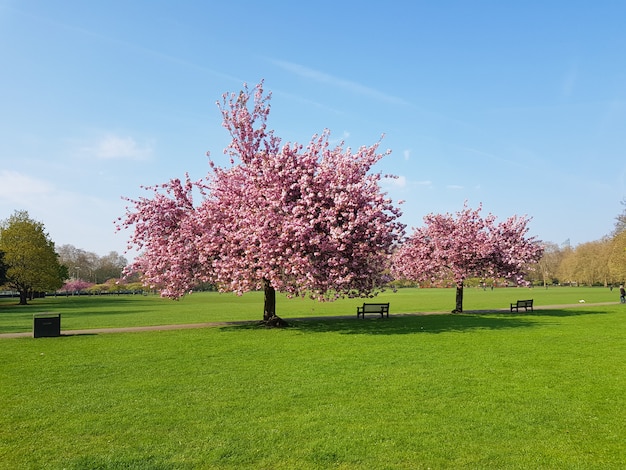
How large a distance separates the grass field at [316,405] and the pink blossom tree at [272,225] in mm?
5446

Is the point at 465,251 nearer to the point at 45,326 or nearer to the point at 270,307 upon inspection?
the point at 270,307

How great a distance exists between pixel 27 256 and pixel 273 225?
5535 cm

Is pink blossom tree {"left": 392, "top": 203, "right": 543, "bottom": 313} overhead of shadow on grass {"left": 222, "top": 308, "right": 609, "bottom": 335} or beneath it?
overhead

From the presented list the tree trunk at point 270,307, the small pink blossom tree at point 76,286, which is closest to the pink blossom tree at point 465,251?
the tree trunk at point 270,307

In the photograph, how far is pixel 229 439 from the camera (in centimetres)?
794

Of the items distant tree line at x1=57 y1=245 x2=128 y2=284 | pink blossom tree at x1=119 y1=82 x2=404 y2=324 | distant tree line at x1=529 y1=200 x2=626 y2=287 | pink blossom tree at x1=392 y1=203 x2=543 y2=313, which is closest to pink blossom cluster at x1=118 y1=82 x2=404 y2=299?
pink blossom tree at x1=119 y1=82 x2=404 y2=324

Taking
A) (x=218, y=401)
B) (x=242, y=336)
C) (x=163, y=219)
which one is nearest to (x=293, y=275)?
(x=242, y=336)

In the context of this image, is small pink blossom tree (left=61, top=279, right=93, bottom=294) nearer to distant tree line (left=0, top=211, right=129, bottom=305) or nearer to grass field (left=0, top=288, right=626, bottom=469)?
distant tree line (left=0, top=211, right=129, bottom=305)

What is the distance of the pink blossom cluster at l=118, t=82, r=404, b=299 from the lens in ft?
76.3

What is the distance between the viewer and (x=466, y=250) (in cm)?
3644

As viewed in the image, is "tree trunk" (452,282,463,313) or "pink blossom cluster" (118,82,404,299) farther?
"tree trunk" (452,282,463,313)

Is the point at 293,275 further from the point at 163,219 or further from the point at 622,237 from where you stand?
the point at 622,237

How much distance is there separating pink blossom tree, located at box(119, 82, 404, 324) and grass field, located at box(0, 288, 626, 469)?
5446mm

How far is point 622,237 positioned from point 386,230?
60.7 meters
